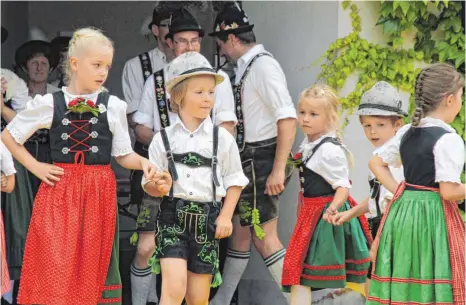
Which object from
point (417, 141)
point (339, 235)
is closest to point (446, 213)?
point (417, 141)

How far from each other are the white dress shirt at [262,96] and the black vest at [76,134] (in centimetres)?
135

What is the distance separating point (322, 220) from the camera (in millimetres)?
5207

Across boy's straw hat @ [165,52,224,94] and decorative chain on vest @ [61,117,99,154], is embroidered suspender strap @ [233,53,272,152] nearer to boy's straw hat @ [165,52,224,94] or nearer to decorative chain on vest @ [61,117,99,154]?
boy's straw hat @ [165,52,224,94]

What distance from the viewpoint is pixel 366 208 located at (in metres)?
4.98

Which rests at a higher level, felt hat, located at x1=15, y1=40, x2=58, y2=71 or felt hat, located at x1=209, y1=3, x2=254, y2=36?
felt hat, located at x1=209, y1=3, x2=254, y2=36

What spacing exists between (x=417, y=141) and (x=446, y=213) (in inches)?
14.2

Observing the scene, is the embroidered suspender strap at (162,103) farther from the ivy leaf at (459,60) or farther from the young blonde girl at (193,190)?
the ivy leaf at (459,60)

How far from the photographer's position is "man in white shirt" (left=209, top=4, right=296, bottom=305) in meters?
5.80

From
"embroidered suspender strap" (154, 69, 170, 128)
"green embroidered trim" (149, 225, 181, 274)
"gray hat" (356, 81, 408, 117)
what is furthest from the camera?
"embroidered suspender strap" (154, 69, 170, 128)

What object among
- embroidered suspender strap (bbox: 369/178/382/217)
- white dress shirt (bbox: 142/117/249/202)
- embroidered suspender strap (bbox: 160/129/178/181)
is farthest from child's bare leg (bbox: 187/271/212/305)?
embroidered suspender strap (bbox: 369/178/382/217)

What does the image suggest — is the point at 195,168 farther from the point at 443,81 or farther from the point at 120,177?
the point at 120,177

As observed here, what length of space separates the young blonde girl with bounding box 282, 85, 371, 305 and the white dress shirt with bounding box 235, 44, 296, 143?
1.37 feet

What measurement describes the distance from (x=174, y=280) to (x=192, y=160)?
583mm

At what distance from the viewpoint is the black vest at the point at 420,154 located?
4449 millimetres
